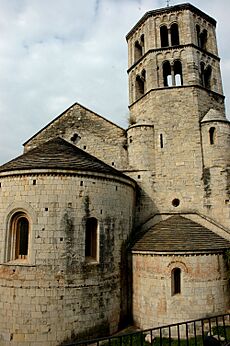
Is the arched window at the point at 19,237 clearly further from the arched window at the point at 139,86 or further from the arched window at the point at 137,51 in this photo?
the arched window at the point at 137,51

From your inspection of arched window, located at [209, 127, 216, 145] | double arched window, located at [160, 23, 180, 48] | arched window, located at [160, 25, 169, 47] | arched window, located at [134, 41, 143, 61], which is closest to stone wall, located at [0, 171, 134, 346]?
arched window, located at [209, 127, 216, 145]

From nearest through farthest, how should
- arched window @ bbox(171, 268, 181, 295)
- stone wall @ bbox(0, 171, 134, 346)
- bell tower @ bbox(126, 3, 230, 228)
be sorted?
stone wall @ bbox(0, 171, 134, 346) → arched window @ bbox(171, 268, 181, 295) → bell tower @ bbox(126, 3, 230, 228)

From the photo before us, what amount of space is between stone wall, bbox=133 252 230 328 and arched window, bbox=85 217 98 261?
2.39 meters

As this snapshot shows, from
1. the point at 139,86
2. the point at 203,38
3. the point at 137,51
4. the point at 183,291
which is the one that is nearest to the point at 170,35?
the point at 203,38

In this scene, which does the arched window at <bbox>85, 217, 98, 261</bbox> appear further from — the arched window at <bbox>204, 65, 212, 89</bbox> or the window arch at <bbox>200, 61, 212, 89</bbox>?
the arched window at <bbox>204, 65, 212, 89</bbox>

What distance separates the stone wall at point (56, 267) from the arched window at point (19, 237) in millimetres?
→ 183

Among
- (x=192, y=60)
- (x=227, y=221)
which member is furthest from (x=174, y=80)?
(x=227, y=221)

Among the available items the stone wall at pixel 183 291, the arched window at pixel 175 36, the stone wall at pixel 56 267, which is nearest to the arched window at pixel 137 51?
the arched window at pixel 175 36

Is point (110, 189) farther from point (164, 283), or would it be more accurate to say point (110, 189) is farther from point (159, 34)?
point (159, 34)

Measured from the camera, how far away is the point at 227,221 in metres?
15.0

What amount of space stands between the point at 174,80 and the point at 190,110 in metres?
2.21

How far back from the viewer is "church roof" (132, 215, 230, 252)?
40.4 ft

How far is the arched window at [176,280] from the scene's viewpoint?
1212 centimetres

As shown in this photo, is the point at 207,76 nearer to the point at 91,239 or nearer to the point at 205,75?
the point at 205,75
